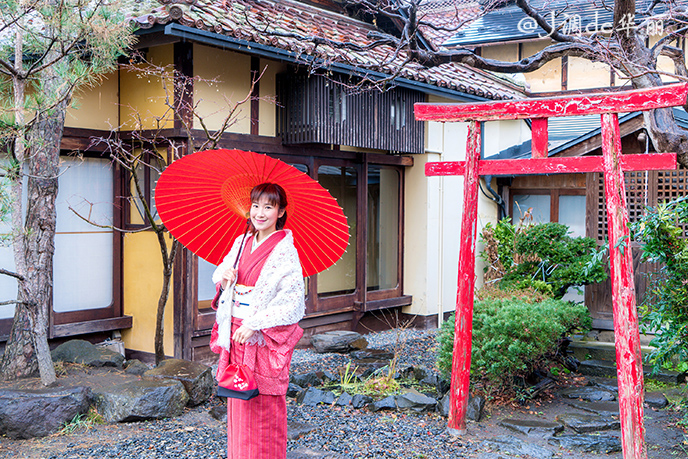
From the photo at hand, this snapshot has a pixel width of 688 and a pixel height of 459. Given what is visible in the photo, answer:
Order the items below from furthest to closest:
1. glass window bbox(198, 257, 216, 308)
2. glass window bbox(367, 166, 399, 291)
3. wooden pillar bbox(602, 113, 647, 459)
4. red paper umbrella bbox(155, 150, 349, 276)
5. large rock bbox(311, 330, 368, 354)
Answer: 1. glass window bbox(367, 166, 399, 291)
2. large rock bbox(311, 330, 368, 354)
3. glass window bbox(198, 257, 216, 308)
4. wooden pillar bbox(602, 113, 647, 459)
5. red paper umbrella bbox(155, 150, 349, 276)

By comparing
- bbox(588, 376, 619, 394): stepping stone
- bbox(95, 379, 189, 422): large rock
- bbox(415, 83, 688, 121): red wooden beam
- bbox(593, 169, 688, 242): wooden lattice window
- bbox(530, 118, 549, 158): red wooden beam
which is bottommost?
bbox(588, 376, 619, 394): stepping stone

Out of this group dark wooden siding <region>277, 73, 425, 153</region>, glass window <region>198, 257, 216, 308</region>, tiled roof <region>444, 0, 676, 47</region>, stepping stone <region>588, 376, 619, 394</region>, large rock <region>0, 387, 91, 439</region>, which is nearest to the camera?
large rock <region>0, 387, 91, 439</region>

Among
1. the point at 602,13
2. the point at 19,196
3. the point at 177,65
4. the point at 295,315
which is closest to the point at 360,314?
the point at 177,65

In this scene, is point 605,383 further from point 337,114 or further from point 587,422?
point 337,114

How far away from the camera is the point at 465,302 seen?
5.66 meters

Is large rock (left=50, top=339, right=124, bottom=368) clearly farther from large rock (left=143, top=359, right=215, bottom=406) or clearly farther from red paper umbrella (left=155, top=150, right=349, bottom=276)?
red paper umbrella (left=155, top=150, right=349, bottom=276)

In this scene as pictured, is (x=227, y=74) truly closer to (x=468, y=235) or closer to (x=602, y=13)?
(x=468, y=235)

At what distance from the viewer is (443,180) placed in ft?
35.5

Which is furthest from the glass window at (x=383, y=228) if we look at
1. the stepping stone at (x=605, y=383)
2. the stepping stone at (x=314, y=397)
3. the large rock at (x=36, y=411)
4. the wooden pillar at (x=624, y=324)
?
the large rock at (x=36, y=411)

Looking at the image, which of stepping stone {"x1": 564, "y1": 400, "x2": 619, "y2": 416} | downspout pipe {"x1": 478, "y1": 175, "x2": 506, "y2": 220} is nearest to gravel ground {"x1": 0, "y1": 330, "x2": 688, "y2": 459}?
stepping stone {"x1": 564, "y1": 400, "x2": 619, "y2": 416}

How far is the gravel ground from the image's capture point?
4.79 meters

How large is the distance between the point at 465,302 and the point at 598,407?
208 cm

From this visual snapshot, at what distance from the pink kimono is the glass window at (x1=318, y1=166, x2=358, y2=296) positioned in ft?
18.0

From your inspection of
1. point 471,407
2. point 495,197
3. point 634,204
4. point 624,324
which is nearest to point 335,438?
point 471,407
